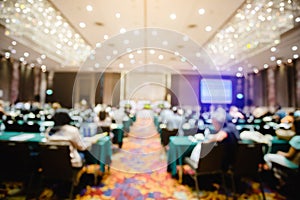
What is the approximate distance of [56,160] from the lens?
7.10ft

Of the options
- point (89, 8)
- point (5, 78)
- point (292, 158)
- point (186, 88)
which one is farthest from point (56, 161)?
point (186, 88)

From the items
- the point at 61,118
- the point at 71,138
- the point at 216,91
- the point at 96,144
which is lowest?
the point at 96,144

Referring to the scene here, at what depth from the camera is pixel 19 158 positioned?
222 cm

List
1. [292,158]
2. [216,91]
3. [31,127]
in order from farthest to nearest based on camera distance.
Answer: [216,91], [31,127], [292,158]

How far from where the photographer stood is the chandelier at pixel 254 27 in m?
3.84

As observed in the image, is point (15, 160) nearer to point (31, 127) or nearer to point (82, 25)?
point (31, 127)

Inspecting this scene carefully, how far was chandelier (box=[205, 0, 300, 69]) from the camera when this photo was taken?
3.84 m

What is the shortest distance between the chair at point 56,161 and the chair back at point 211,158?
5.15 feet

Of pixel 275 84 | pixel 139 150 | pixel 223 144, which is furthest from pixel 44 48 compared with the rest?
pixel 275 84

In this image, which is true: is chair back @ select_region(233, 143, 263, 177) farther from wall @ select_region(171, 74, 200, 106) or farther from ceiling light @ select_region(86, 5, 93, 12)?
wall @ select_region(171, 74, 200, 106)

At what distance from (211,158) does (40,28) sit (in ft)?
17.9

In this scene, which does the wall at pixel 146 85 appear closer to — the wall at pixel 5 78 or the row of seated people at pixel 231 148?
the wall at pixel 5 78

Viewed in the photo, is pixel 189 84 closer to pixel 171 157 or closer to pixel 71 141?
pixel 171 157

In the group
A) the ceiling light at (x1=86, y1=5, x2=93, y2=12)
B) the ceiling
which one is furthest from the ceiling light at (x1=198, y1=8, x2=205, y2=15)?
the ceiling light at (x1=86, y1=5, x2=93, y2=12)
